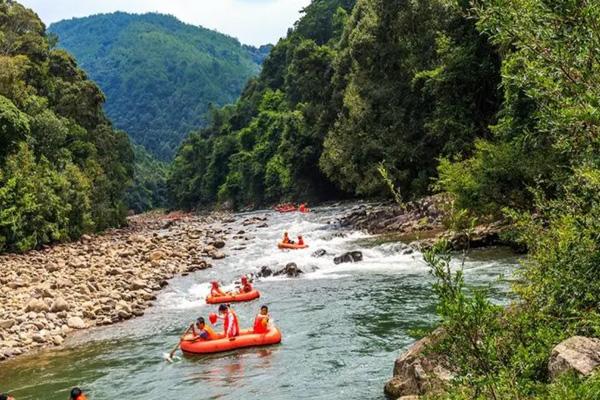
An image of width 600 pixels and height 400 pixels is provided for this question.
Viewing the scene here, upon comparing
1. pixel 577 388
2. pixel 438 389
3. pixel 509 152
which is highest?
pixel 509 152

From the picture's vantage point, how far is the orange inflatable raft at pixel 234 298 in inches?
674

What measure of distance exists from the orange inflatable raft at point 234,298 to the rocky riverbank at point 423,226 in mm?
5725


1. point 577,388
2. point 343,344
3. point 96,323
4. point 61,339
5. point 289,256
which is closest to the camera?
point 577,388

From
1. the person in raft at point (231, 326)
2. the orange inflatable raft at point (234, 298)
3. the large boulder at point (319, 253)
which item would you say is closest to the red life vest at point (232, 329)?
the person in raft at point (231, 326)

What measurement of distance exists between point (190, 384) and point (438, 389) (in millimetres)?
5266

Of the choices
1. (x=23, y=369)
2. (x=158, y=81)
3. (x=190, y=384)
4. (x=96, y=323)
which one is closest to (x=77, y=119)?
(x=96, y=323)

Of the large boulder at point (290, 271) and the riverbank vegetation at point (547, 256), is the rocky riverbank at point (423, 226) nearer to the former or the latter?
the large boulder at point (290, 271)

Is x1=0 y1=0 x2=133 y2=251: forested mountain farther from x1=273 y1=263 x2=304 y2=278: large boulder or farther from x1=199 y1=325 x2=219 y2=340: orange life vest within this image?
x1=199 y1=325 x2=219 y2=340: orange life vest

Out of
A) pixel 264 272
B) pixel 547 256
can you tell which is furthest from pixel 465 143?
pixel 547 256

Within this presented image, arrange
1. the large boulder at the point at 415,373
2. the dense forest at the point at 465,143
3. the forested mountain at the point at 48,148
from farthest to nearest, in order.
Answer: the forested mountain at the point at 48,148, the large boulder at the point at 415,373, the dense forest at the point at 465,143

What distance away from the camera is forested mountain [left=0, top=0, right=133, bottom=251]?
2828 cm

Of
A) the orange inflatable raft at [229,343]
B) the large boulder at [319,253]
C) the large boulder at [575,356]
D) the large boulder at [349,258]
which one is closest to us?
the large boulder at [575,356]

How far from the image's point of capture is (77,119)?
43.3 m

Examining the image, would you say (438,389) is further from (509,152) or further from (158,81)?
(158,81)
